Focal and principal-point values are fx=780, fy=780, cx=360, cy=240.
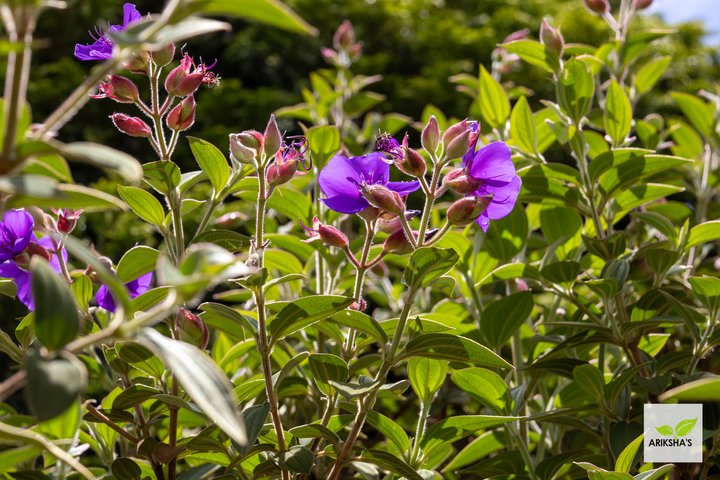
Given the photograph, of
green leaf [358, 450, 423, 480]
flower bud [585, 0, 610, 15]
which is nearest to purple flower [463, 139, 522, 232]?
green leaf [358, 450, 423, 480]

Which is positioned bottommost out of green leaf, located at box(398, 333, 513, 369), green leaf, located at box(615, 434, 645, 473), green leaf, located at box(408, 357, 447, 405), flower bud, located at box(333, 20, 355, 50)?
green leaf, located at box(615, 434, 645, 473)

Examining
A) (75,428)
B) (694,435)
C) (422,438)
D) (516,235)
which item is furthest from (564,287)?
(75,428)

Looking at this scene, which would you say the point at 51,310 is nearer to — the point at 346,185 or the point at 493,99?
the point at 346,185

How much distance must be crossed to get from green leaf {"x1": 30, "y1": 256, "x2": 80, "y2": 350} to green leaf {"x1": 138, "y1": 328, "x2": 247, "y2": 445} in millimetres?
56

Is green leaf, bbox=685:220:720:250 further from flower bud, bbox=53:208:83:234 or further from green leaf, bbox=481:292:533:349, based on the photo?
flower bud, bbox=53:208:83:234

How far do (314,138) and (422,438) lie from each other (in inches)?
26.1

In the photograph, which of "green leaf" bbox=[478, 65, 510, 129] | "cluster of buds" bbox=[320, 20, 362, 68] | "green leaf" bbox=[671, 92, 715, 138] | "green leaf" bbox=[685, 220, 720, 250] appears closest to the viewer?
"green leaf" bbox=[685, 220, 720, 250]

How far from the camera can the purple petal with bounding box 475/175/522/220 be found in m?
1.01

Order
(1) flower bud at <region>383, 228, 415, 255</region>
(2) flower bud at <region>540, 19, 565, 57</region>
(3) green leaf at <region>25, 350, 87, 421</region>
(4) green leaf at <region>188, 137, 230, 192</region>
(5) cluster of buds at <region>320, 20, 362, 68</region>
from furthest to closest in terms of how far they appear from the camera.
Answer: (5) cluster of buds at <region>320, 20, 362, 68</region> → (2) flower bud at <region>540, 19, 565, 57</region> → (4) green leaf at <region>188, 137, 230, 192</region> → (1) flower bud at <region>383, 228, 415, 255</region> → (3) green leaf at <region>25, 350, 87, 421</region>

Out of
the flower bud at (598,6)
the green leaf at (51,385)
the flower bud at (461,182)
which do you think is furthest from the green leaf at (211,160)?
the flower bud at (598,6)

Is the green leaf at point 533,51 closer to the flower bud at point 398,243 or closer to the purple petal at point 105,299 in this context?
the flower bud at point 398,243

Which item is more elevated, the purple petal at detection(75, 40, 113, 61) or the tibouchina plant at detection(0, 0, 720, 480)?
the purple petal at detection(75, 40, 113, 61)

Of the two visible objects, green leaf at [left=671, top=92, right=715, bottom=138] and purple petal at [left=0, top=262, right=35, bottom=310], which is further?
green leaf at [left=671, top=92, right=715, bottom=138]

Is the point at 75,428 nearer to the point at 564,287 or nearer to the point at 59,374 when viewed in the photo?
the point at 59,374
